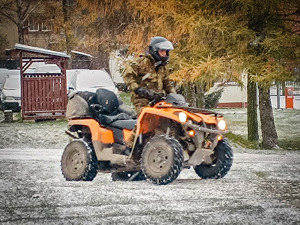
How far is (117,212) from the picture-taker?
4.30m

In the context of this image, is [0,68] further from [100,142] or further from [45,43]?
[100,142]

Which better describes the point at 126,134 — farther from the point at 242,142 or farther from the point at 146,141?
the point at 242,142

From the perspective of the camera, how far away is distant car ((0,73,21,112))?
51.2 ft

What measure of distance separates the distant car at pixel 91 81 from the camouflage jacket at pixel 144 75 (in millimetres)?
6629

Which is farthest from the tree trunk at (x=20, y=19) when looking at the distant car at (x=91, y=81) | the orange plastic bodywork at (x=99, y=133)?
the orange plastic bodywork at (x=99, y=133)

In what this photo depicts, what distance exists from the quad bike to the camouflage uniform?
160mm

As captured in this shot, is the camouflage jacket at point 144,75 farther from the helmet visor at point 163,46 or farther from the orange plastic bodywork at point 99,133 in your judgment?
the orange plastic bodywork at point 99,133

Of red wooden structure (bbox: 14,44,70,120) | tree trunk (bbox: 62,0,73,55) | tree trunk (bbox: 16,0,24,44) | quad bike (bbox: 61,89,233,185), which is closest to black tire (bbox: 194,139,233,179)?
quad bike (bbox: 61,89,233,185)

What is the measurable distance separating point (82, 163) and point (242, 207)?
1914mm

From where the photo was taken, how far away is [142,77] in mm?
5566

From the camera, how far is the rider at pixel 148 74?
544cm

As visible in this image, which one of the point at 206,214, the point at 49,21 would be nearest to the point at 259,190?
the point at 206,214

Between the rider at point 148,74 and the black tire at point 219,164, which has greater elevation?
the rider at point 148,74

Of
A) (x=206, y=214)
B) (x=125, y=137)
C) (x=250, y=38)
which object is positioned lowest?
(x=206, y=214)
